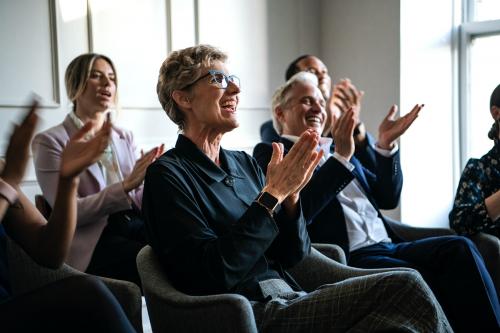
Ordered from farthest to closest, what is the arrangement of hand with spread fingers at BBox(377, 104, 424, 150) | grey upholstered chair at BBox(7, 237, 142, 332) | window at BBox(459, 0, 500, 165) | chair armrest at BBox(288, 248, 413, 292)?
1. window at BBox(459, 0, 500, 165)
2. hand with spread fingers at BBox(377, 104, 424, 150)
3. chair armrest at BBox(288, 248, 413, 292)
4. grey upholstered chair at BBox(7, 237, 142, 332)

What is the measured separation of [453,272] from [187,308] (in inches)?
44.9

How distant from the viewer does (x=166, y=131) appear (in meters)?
3.41

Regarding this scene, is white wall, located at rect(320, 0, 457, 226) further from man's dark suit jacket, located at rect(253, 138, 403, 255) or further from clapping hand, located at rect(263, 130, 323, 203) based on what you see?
clapping hand, located at rect(263, 130, 323, 203)

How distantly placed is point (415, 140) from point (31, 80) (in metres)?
2.28

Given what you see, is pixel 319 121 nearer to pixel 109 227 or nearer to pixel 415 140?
pixel 109 227

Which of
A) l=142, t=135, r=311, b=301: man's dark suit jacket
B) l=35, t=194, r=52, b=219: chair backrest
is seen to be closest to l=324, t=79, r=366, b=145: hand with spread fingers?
l=142, t=135, r=311, b=301: man's dark suit jacket

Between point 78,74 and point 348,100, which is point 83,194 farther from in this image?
point 348,100

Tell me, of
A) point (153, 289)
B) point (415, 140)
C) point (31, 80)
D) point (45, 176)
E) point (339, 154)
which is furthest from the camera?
point (415, 140)

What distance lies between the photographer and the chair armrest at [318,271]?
6.42 ft

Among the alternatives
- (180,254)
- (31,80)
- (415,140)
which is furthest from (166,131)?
(180,254)

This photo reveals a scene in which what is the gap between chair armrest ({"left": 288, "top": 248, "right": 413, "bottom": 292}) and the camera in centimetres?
196

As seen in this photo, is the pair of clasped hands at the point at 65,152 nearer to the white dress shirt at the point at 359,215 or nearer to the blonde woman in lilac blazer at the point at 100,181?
the blonde woman in lilac blazer at the point at 100,181

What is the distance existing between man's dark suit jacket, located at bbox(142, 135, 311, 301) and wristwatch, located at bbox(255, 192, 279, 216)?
0.02 metres

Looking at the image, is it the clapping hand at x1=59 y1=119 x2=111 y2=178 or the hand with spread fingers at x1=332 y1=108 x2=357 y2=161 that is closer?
the clapping hand at x1=59 y1=119 x2=111 y2=178
